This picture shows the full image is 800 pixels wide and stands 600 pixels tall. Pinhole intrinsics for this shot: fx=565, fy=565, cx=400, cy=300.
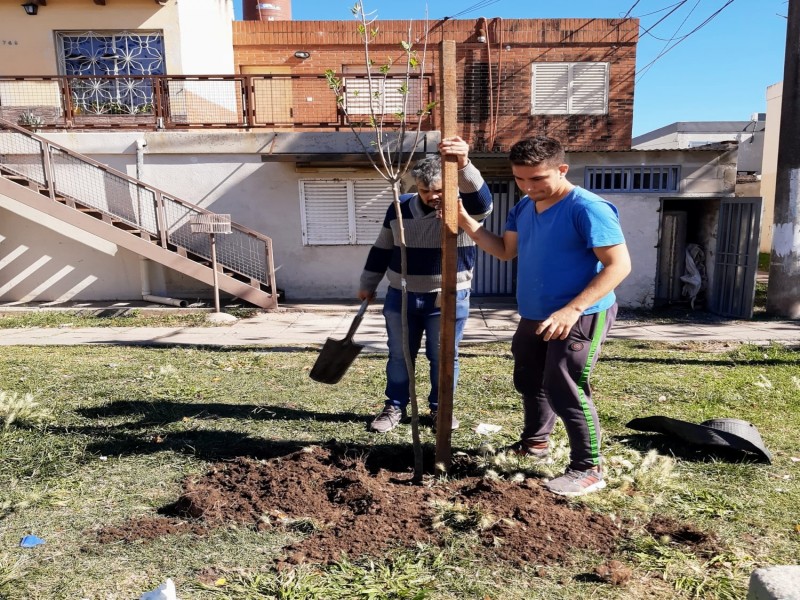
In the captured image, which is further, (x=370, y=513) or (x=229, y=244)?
(x=229, y=244)

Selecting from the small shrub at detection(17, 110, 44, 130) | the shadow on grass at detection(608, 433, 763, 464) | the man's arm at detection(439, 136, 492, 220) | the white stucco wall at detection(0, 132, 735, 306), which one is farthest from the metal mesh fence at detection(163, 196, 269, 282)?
the shadow on grass at detection(608, 433, 763, 464)

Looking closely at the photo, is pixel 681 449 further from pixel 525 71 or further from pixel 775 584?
pixel 525 71

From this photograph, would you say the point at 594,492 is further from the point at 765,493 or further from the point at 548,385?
the point at 765,493

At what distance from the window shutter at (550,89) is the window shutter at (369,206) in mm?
3888

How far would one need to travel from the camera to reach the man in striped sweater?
3326mm

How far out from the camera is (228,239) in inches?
409

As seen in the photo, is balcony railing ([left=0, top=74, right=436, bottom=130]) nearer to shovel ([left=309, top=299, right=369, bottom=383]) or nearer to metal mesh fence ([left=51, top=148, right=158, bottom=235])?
metal mesh fence ([left=51, top=148, right=158, bottom=235])

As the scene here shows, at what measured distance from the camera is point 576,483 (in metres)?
2.86

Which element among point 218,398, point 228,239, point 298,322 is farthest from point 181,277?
point 218,398

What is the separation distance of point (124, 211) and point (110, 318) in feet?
6.98

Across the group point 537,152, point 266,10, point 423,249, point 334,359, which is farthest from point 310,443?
point 266,10

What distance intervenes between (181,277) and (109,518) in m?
8.54

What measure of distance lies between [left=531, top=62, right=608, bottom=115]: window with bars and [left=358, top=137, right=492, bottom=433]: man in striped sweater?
9.42 metres

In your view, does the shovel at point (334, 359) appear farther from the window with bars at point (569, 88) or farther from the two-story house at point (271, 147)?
the window with bars at point (569, 88)
